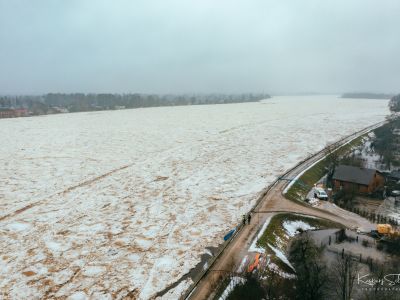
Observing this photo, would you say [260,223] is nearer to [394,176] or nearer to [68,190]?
[68,190]

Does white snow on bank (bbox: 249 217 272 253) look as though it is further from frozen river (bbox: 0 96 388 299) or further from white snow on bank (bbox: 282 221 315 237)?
frozen river (bbox: 0 96 388 299)

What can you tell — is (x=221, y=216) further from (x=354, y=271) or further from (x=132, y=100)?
(x=132, y=100)

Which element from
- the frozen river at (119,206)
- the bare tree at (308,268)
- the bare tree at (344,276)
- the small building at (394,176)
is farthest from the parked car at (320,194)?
the small building at (394,176)

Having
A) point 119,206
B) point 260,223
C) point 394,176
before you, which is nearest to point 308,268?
point 260,223

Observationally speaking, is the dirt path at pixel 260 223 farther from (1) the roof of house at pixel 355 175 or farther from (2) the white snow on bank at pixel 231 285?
(1) the roof of house at pixel 355 175

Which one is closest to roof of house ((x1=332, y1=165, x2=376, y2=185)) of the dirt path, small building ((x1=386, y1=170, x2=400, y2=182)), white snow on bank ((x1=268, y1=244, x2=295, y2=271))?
the dirt path

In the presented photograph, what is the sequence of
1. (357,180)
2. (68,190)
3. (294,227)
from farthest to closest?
(357,180)
(68,190)
(294,227)
